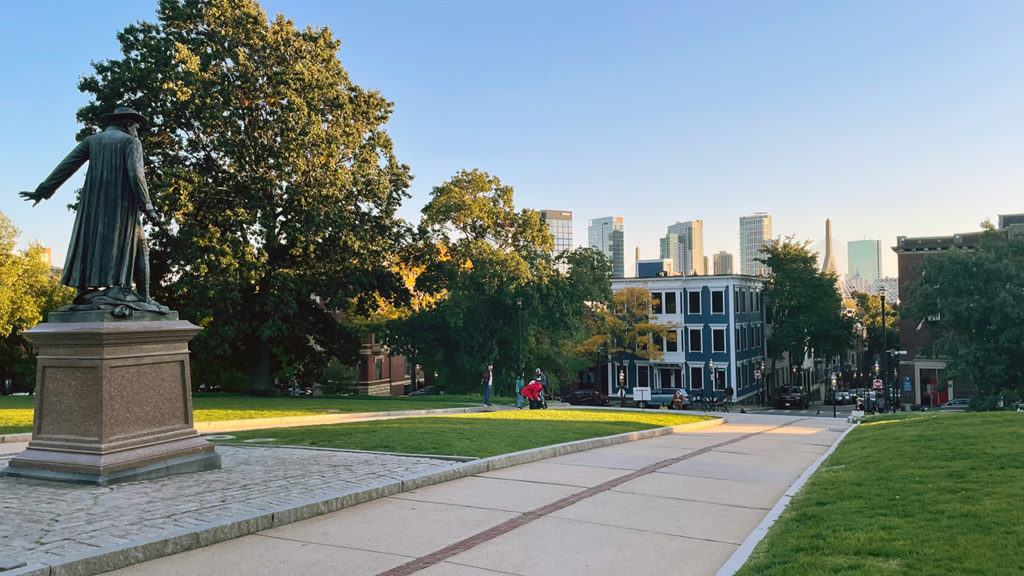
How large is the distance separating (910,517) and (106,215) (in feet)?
35.0

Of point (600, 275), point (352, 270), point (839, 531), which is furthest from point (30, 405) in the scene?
point (600, 275)

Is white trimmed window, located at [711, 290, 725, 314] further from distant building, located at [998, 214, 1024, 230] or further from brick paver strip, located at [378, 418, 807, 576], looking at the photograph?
brick paver strip, located at [378, 418, 807, 576]

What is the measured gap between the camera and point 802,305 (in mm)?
63969

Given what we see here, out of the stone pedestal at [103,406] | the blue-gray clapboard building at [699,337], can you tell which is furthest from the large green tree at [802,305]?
the stone pedestal at [103,406]

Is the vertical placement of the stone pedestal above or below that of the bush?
above

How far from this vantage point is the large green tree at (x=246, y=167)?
92.9 ft

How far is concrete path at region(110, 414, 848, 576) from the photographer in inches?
268

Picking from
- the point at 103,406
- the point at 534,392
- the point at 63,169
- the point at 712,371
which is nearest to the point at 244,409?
the point at 534,392

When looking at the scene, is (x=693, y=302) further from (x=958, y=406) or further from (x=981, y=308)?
(x=981, y=308)

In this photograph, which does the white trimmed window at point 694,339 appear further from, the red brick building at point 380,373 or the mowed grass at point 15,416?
the mowed grass at point 15,416

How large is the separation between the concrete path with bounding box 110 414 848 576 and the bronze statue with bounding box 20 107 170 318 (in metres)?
4.63

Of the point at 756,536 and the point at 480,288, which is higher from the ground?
the point at 480,288

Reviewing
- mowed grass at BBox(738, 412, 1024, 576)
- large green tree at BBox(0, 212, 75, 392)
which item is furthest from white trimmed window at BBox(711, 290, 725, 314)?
mowed grass at BBox(738, 412, 1024, 576)

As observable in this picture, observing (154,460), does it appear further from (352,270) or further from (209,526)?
(352,270)
